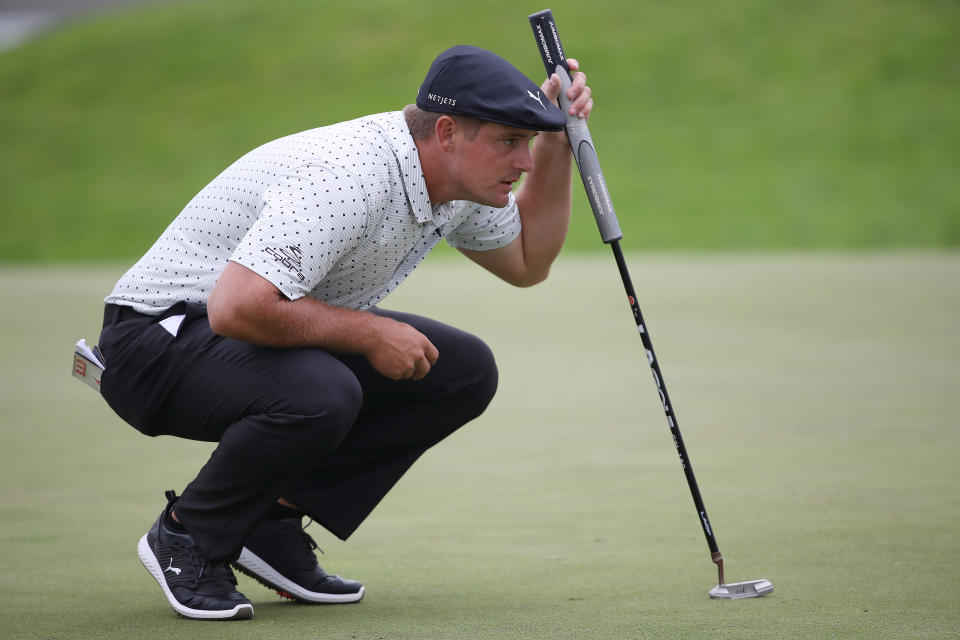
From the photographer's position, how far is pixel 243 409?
8.11ft

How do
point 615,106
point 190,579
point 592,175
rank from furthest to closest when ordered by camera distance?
point 615,106 < point 592,175 < point 190,579

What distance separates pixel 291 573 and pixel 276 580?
4 centimetres

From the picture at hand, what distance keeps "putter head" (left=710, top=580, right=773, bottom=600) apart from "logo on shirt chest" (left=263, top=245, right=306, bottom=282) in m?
1.13

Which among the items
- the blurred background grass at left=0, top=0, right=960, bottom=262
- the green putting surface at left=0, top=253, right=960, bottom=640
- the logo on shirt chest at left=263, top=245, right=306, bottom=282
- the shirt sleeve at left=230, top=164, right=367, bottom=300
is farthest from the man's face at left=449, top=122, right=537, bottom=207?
the blurred background grass at left=0, top=0, right=960, bottom=262

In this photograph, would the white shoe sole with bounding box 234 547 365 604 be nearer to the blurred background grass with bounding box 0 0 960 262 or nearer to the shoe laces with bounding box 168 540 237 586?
the shoe laces with bounding box 168 540 237 586

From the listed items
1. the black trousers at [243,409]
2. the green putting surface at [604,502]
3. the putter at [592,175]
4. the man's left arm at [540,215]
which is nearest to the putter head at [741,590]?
the green putting surface at [604,502]

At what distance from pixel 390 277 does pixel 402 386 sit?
0.94ft

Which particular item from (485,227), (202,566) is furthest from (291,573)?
(485,227)

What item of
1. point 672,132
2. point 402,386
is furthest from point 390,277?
point 672,132

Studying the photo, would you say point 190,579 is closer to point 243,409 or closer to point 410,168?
point 243,409

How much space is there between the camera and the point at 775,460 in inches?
170

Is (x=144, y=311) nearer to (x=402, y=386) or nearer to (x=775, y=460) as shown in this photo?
(x=402, y=386)

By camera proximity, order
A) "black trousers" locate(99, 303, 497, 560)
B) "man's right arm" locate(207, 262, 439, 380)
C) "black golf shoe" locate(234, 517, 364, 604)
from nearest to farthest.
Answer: "man's right arm" locate(207, 262, 439, 380)
"black trousers" locate(99, 303, 497, 560)
"black golf shoe" locate(234, 517, 364, 604)

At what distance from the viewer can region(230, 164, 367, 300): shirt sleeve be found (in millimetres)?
2293
